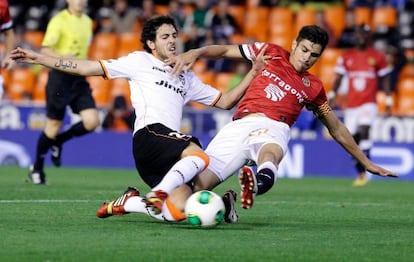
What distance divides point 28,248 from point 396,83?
47.5 ft

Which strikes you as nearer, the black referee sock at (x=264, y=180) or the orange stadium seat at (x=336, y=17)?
the black referee sock at (x=264, y=180)

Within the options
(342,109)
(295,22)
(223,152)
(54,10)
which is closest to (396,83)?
(342,109)

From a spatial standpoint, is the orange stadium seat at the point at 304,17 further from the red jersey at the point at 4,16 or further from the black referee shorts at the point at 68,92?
the red jersey at the point at 4,16

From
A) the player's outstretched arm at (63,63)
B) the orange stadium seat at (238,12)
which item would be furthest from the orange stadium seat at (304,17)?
the player's outstretched arm at (63,63)

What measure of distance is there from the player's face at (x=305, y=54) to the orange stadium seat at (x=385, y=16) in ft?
43.2

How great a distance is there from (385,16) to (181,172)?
15.0m

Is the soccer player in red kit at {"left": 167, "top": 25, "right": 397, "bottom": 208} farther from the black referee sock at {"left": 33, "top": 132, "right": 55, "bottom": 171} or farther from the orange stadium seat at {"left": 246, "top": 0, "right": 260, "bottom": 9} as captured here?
the orange stadium seat at {"left": 246, "top": 0, "right": 260, "bottom": 9}

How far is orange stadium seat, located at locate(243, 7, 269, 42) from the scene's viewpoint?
23.7 metres

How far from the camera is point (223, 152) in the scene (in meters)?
9.44

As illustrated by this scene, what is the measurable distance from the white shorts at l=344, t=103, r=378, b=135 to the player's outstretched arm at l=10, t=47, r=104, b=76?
358 inches

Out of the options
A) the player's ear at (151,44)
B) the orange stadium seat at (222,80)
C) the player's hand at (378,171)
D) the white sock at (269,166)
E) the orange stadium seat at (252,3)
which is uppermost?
the orange stadium seat at (252,3)

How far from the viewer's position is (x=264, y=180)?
8570 millimetres

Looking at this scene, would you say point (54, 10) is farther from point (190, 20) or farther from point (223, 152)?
point (223, 152)

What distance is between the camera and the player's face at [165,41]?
919 centimetres
